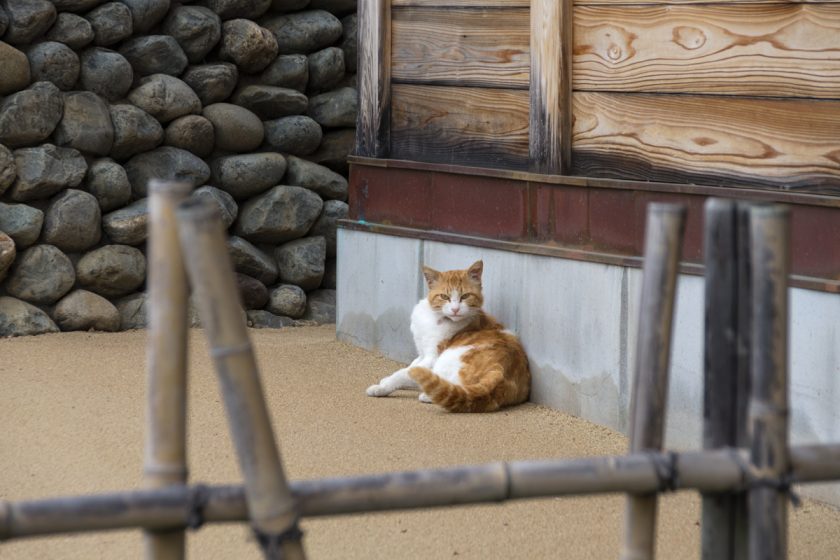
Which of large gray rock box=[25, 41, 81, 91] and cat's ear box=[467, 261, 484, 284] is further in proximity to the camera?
large gray rock box=[25, 41, 81, 91]

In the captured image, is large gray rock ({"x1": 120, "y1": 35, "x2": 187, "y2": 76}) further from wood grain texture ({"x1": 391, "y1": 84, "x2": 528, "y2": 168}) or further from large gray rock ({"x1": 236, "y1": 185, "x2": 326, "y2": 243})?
wood grain texture ({"x1": 391, "y1": 84, "x2": 528, "y2": 168})

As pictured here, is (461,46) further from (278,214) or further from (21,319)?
(21,319)

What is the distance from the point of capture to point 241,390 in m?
1.89

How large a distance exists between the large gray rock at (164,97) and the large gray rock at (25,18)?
1.94ft

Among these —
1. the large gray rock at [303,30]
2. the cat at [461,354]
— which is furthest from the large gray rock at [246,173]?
the cat at [461,354]

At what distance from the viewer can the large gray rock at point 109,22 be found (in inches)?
225

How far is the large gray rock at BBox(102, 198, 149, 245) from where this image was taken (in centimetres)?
580

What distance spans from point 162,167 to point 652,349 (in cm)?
431

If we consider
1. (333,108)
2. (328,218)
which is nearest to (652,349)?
(328,218)

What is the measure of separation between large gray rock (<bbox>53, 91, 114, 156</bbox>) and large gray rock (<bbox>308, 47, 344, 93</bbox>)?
51.2 inches

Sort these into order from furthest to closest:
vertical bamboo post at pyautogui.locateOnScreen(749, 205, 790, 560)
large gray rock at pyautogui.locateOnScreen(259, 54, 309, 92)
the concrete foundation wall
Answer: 1. large gray rock at pyautogui.locateOnScreen(259, 54, 309, 92)
2. the concrete foundation wall
3. vertical bamboo post at pyautogui.locateOnScreen(749, 205, 790, 560)

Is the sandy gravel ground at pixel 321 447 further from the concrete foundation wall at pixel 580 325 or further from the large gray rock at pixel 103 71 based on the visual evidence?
the large gray rock at pixel 103 71

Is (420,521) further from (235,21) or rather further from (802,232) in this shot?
(235,21)

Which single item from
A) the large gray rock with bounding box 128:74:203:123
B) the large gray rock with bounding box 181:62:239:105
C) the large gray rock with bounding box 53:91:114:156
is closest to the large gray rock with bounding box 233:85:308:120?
the large gray rock with bounding box 181:62:239:105
